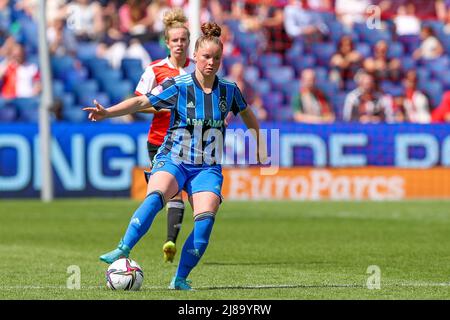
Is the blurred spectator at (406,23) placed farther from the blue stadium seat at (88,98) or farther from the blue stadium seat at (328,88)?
the blue stadium seat at (88,98)

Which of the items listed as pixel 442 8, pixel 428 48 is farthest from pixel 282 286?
pixel 442 8

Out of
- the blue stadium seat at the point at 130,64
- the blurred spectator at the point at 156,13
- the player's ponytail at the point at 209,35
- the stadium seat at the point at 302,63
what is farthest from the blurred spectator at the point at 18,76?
the player's ponytail at the point at 209,35

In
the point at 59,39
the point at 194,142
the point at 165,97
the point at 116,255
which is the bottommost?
the point at 116,255

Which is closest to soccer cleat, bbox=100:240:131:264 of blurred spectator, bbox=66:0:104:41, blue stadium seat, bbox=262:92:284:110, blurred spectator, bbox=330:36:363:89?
blurred spectator, bbox=66:0:104:41

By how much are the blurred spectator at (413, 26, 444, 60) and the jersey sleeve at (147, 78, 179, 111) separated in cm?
1902

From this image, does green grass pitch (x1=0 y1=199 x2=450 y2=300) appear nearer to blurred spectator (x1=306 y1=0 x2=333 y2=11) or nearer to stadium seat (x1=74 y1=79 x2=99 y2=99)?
stadium seat (x1=74 y1=79 x2=99 y2=99)

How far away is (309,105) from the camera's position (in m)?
22.7

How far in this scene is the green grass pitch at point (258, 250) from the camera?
8.83 metres

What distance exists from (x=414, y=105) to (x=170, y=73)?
1409 cm

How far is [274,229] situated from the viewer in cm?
1566

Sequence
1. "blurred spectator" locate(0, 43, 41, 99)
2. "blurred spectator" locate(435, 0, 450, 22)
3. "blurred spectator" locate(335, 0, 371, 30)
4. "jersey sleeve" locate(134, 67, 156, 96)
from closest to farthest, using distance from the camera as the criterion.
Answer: "jersey sleeve" locate(134, 67, 156, 96) → "blurred spectator" locate(0, 43, 41, 99) → "blurred spectator" locate(335, 0, 371, 30) → "blurred spectator" locate(435, 0, 450, 22)

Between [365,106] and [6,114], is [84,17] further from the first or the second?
[365,106]

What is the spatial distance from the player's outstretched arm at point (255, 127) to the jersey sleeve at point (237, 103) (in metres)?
0.05

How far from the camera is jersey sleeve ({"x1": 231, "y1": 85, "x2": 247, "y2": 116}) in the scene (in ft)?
30.0
